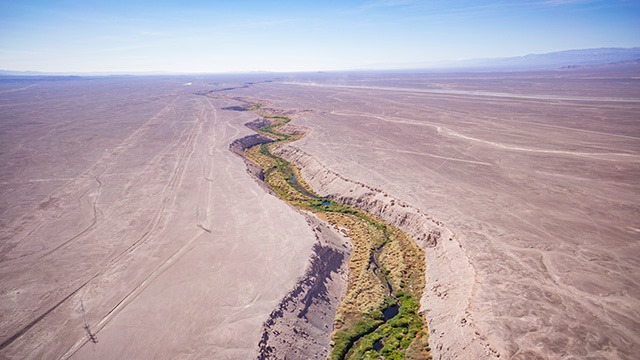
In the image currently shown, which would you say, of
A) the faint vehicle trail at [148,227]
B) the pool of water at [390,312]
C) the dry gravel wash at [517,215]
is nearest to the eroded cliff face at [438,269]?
the dry gravel wash at [517,215]

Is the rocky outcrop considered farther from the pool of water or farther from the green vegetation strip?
the pool of water

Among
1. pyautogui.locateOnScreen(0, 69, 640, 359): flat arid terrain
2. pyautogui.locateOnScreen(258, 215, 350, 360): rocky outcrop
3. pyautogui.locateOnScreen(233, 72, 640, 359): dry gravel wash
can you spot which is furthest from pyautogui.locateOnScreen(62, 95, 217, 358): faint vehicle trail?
pyautogui.locateOnScreen(233, 72, 640, 359): dry gravel wash

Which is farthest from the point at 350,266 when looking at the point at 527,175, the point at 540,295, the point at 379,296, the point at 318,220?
the point at 527,175

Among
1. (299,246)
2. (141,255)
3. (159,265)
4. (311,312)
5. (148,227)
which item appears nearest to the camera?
(311,312)

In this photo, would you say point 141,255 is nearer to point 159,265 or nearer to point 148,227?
point 159,265

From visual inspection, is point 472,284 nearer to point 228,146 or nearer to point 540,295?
point 540,295

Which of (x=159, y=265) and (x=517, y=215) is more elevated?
(x=517, y=215)

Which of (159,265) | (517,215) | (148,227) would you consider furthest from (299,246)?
(517,215)
